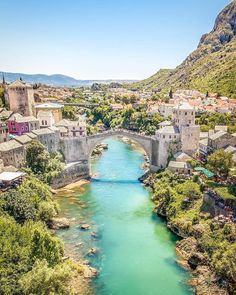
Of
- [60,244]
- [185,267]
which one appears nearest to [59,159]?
[60,244]

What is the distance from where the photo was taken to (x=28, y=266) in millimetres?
20469

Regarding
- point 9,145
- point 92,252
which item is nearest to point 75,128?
point 9,145

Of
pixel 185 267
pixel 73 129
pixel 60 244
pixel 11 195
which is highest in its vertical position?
pixel 73 129

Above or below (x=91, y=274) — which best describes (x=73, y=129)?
above

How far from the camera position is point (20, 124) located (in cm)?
4728

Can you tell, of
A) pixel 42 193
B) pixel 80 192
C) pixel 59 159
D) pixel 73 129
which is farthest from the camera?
pixel 73 129

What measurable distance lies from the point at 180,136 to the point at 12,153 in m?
21.9

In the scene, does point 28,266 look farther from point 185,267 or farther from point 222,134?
point 222,134

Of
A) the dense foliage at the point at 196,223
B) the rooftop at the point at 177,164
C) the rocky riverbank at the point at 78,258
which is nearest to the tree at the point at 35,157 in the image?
the rocky riverbank at the point at 78,258

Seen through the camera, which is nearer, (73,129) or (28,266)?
(28,266)

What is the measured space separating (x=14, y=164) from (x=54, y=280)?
22.2 meters

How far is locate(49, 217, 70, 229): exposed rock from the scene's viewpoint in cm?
3138

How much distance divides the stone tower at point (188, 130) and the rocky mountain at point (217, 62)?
139 feet

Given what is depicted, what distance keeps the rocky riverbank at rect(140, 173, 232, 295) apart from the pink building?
22.9 meters
